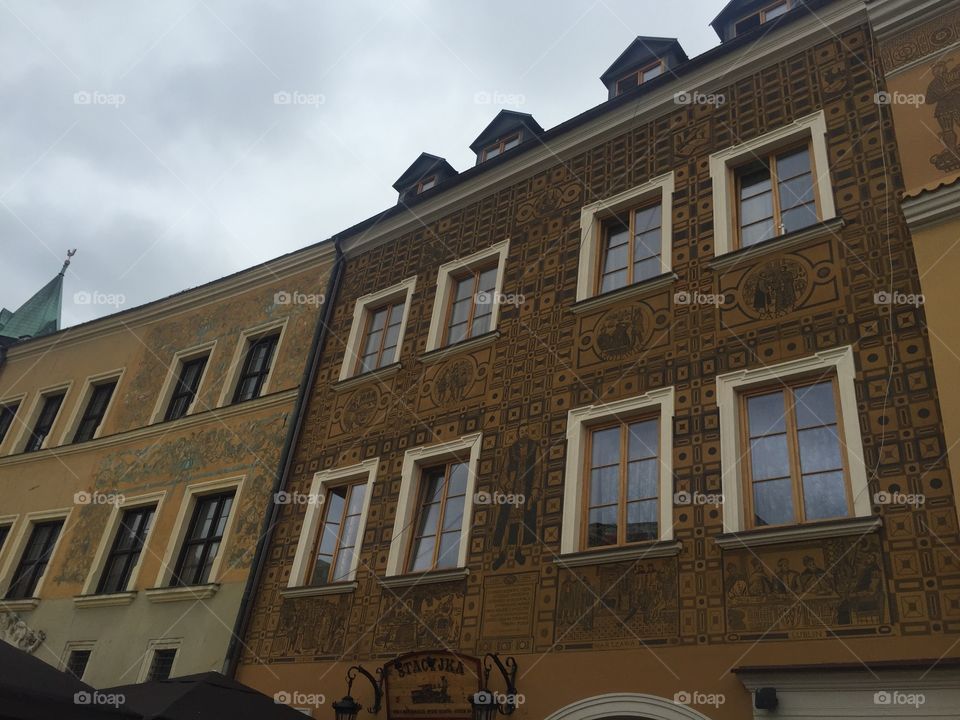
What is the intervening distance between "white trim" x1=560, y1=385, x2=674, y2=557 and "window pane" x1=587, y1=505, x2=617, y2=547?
0.13 metres

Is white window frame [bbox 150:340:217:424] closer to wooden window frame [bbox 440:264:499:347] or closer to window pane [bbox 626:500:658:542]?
wooden window frame [bbox 440:264:499:347]

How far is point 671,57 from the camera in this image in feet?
40.9

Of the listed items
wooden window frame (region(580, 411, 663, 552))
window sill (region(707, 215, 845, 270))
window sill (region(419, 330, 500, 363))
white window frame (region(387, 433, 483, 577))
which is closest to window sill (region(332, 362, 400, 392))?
window sill (region(419, 330, 500, 363))

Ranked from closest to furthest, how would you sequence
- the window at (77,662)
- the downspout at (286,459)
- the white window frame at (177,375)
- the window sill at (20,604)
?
the downspout at (286,459) < the window at (77,662) < the window sill at (20,604) < the white window frame at (177,375)

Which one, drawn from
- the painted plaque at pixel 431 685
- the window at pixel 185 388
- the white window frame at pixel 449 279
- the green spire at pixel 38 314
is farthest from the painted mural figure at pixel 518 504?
the green spire at pixel 38 314

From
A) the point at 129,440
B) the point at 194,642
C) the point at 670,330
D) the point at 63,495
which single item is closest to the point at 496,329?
the point at 670,330

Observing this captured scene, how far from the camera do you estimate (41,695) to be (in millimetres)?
7039

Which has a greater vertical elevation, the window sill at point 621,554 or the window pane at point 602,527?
the window pane at point 602,527

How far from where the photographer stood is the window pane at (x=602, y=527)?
8.84 meters

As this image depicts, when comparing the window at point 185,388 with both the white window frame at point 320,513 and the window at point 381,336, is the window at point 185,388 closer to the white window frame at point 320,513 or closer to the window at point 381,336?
the window at point 381,336

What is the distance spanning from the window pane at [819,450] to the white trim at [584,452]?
4.33 ft

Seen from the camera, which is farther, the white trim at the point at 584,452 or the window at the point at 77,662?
the window at the point at 77,662

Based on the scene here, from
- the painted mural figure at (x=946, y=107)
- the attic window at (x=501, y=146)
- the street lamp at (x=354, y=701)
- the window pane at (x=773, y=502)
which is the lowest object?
the street lamp at (x=354, y=701)

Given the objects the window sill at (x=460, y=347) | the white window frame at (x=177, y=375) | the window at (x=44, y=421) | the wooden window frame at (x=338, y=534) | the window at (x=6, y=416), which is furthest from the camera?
the window at (x=6, y=416)
